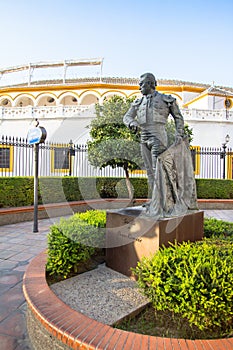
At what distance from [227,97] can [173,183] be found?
Answer: 67.0ft

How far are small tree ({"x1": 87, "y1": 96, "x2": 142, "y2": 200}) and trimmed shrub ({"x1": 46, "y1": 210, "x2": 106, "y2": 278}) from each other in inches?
203

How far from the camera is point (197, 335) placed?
2.04 m

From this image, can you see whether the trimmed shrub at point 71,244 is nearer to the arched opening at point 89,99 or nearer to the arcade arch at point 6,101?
the arched opening at point 89,99

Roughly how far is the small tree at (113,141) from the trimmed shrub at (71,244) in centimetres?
516

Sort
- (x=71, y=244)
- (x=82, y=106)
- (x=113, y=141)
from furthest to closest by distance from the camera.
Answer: (x=82, y=106) → (x=113, y=141) → (x=71, y=244)

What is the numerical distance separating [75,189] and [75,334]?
7583 millimetres

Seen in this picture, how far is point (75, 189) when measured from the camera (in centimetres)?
922

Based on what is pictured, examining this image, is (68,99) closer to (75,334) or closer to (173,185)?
(173,185)

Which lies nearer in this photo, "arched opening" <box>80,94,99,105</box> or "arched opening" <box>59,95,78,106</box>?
"arched opening" <box>80,94,99,105</box>

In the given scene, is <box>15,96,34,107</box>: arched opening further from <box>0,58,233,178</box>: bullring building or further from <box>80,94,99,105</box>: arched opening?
<box>80,94,99,105</box>: arched opening

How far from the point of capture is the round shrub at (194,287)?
1961 mm

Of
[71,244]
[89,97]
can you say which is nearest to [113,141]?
[71,244]

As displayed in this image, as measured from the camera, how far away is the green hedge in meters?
7.38

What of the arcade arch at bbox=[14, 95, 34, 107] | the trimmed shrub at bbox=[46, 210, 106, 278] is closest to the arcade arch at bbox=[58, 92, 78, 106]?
the arcade arch at bbox=[14, 95, 34, 107]
